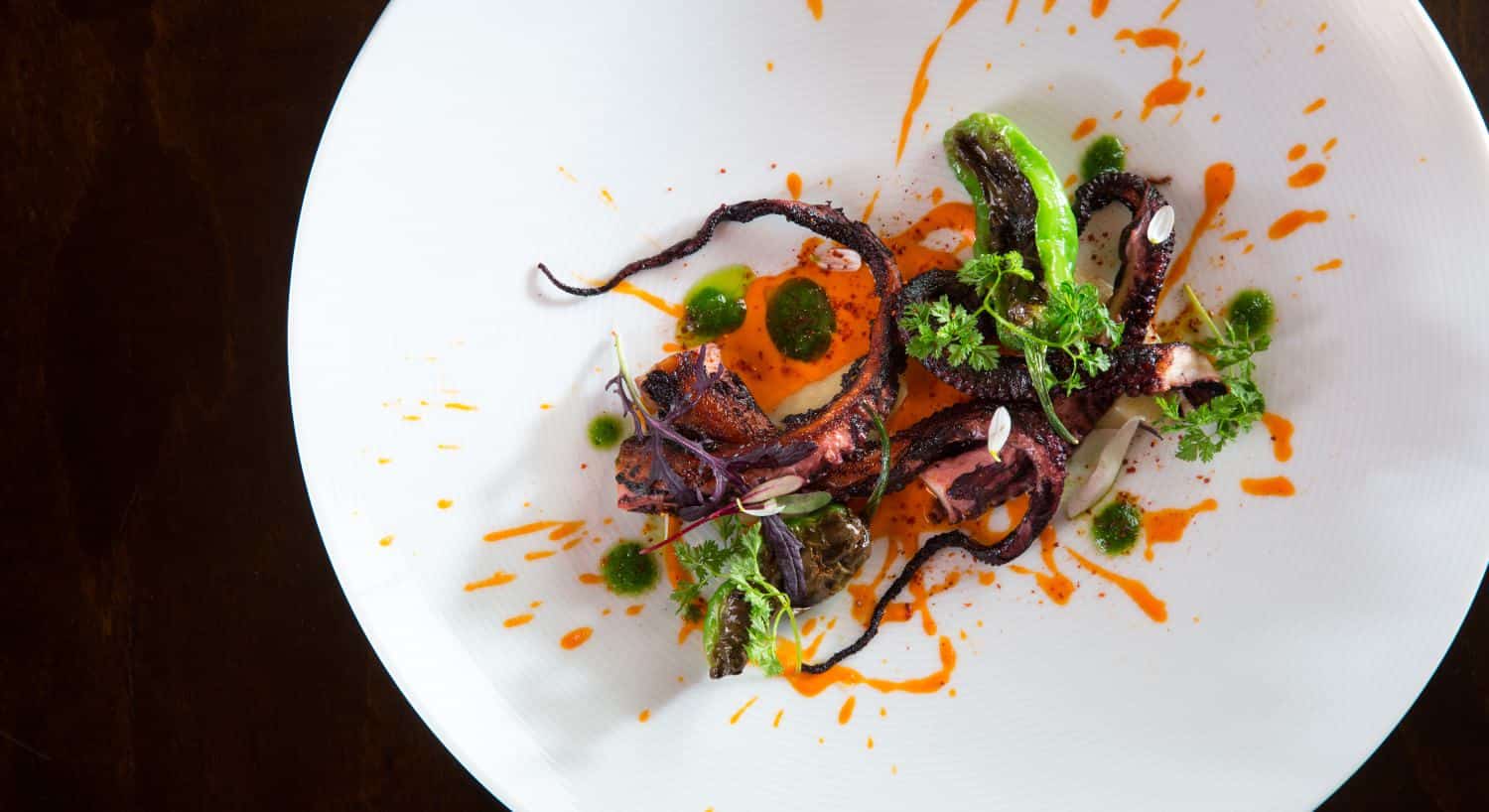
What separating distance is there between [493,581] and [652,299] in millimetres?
1013

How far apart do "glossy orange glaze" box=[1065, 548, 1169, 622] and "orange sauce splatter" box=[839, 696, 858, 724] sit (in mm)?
819

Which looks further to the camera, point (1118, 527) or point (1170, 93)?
point (1118, 527)

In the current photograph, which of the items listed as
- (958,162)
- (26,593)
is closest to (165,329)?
(26,593)

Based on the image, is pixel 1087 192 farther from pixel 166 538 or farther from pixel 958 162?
pixel 166 538

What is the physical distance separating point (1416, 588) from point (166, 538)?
12.7 feet

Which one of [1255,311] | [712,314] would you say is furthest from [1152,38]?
[712,314]

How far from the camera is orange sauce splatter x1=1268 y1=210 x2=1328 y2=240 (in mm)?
2436

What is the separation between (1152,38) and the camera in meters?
2.43

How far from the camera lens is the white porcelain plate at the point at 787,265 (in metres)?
2.39

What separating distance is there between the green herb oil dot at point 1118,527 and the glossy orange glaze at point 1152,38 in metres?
1.36

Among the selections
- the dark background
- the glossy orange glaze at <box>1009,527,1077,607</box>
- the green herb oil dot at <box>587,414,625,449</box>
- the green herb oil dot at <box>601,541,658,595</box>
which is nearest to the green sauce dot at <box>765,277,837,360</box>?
the green herb oil dot at <box>587,414,625,449</box>

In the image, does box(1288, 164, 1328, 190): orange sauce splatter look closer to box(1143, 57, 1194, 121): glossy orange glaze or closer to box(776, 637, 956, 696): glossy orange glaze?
box(1143, 57, 1194, 121): glossy orange glaze

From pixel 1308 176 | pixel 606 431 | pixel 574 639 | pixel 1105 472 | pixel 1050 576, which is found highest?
pixel 606 431

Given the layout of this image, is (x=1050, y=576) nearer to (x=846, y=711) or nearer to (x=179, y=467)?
(x=846, y=711)
